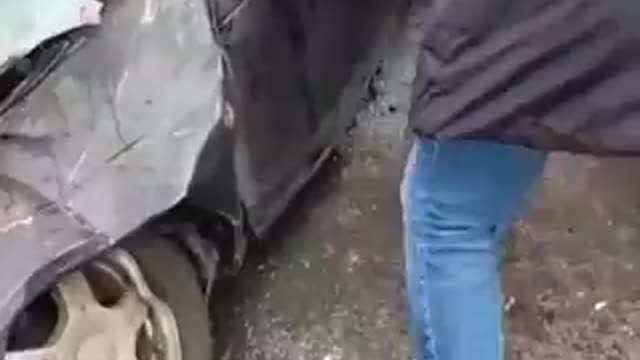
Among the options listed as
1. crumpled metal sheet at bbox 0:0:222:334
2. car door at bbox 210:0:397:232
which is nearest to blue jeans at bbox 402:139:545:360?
crumpled metal sheet at bbox 0:0:222:334

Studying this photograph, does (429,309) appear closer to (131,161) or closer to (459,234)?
(459,234)

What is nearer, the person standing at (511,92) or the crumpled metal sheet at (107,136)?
the person standing at (511,92)

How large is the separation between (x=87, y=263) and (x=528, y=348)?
2.84 ft

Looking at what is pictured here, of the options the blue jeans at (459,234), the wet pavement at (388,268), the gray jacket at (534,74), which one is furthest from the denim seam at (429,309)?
the wet pavement at (388,268)

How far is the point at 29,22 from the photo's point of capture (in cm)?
201

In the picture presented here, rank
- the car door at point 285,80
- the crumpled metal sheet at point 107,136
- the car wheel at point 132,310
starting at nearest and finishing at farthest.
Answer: the crumpled metal sheet at point 107,136, the car wheel at point 132,310, the car door at point 285,80

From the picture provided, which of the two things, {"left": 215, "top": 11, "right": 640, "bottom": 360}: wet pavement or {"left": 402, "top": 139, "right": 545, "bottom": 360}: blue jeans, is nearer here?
{"left": 402, "top": 139, "right": 545, "bottom": 360}: blue jeans

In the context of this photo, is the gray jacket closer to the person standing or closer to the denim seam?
the person standing

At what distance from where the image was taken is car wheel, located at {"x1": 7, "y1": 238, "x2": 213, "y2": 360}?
219 cm

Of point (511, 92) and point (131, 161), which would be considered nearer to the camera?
point (511, 92)

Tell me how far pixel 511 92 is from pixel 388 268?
3.78ft

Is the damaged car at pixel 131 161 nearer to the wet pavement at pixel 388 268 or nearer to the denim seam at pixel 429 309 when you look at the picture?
the wet pavement at pixel 388 268

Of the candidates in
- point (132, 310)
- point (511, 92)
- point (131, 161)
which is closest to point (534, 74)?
point (511, 92)

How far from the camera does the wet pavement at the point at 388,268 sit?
107 inches
